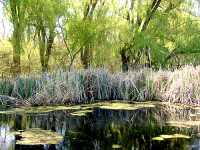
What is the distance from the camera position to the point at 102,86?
11086 millimetres

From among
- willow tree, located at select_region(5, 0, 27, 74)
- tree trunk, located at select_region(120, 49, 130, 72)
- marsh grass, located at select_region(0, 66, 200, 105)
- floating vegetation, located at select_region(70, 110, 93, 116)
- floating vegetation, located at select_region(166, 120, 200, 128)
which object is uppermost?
willow tree, located at select_region(5, 0, 27, 74)

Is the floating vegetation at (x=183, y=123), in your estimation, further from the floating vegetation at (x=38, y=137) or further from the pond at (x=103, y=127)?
the floating vegetation at (x=38, y=137)

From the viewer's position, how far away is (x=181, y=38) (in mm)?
16016

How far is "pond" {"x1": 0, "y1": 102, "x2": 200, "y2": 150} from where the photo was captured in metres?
5.98

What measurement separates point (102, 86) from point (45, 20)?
4.23m

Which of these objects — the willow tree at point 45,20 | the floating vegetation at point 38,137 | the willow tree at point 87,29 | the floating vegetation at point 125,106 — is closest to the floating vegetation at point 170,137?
the floating vegetation at point 38,137

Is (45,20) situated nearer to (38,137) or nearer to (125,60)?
(125,60)

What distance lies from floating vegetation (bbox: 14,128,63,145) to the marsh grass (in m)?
3.21

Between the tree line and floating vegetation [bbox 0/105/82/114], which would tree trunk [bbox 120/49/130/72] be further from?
floating vegetation [bbox 0/105/82/114]

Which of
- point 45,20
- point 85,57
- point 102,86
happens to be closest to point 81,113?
point 102,86

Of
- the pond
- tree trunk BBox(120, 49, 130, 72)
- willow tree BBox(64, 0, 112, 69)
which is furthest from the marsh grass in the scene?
tree trunk BBox(120, 49, 130, 72)

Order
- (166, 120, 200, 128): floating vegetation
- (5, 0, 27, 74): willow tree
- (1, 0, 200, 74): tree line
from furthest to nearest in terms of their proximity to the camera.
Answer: (1, 0, 200, 74): tree line < (5, 0, 27, 74): willow tree < (166, 120, 200, 128): floating vegetation

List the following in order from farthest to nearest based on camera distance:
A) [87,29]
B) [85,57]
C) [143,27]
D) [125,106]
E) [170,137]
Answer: [143,27] < [85,57] < [87,29] < [125,106] < [170,137]

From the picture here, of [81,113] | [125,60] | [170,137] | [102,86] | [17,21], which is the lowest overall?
[170,137]
